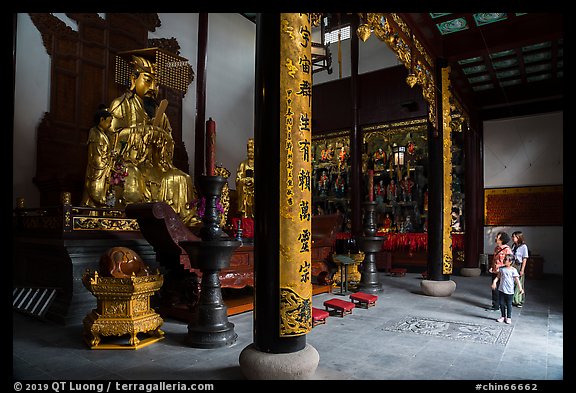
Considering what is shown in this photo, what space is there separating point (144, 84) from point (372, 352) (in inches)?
261

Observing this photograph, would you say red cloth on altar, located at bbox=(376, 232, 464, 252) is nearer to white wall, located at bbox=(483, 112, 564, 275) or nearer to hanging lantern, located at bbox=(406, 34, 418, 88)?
white wall, located at bbox=(483, 112, 564, 275)

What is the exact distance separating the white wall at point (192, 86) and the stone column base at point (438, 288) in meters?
6.43

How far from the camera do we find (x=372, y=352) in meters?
3.49

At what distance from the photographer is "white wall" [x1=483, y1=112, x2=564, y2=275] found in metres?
9.52

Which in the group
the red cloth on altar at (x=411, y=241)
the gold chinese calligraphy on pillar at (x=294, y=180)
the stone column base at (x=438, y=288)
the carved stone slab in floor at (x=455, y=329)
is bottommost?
the carved stone slab in floor at (x=455, y=329)

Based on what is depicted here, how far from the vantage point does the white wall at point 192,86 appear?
713cm

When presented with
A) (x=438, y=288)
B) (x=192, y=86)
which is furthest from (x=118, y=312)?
(x=192, y=86)

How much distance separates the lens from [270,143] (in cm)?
280

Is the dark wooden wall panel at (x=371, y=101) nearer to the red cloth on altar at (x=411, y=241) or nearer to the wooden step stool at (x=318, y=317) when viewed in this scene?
the red cloth on altar at (x=411, y=241)

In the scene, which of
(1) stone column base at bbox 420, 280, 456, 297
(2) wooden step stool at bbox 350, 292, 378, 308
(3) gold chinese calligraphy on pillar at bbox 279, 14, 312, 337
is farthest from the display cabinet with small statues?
(3) gold chinese calligraphy on pillar at bbox 279, 14, 312, 337

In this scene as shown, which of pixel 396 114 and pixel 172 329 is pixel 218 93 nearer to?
pixel 396 114

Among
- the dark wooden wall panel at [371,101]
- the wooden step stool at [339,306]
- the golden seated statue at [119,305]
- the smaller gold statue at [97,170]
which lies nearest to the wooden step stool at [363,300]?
the wooden step stool at [339,306]

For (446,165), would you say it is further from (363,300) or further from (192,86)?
(192,86)

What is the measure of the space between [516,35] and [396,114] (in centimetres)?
483
